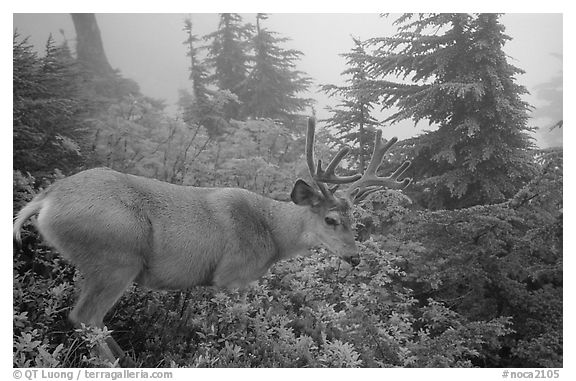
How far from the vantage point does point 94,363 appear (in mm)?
2666

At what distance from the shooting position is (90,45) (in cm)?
431

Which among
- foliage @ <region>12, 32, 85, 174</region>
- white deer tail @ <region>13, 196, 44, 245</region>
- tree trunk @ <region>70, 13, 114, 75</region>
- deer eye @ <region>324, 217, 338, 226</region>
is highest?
tree trunk @ <region>70, 13, 114, 75</region>

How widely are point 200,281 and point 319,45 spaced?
298 cm

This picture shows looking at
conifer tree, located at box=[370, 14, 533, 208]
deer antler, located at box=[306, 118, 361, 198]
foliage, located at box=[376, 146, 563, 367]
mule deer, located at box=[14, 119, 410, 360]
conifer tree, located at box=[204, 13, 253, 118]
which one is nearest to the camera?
mule deer, located at box=[14, 119, 410, 360]

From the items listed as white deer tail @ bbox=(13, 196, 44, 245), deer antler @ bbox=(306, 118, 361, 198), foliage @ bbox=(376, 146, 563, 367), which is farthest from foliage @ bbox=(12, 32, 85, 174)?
foliage @ bbox=(376, 146, 563, 367)

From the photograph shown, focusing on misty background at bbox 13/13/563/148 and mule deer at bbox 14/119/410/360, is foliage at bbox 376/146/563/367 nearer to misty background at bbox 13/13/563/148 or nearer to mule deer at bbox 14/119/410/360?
misty background at bbox 13/13/563/148

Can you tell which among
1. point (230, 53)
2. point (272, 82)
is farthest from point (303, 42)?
point (272, 82)

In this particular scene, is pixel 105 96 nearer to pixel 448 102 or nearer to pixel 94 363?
pixel 94 363

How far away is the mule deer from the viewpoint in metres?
2.55

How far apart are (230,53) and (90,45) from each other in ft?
5.24

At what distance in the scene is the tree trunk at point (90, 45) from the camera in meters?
3.74

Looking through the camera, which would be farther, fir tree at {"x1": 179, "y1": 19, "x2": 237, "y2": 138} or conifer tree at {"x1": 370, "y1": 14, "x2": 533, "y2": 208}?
fir tree at {"x1": 179, "y1": 19, "x2": 237, "y2": 138}

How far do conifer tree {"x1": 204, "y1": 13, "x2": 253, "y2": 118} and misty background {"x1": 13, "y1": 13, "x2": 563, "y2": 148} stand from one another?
13 cm
